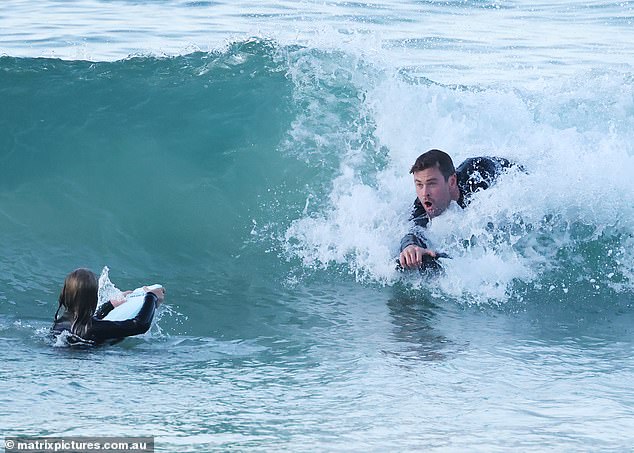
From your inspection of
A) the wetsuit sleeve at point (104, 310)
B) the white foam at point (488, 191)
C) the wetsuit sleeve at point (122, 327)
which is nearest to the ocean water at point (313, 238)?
the white foam at point (488, 191)

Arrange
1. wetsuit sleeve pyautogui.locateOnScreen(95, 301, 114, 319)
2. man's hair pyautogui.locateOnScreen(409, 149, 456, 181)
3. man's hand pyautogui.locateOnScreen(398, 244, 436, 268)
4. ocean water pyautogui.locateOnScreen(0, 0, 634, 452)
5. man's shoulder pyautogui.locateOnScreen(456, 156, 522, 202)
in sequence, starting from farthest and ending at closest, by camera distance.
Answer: man's shoulder pyautogui.locateOnScreen(456, 156, 522, 202)
man's hair pyautogui.locateOnScreen(409, 149, 456, 181)
man's hand pyautogui.locateOnScreen(398, 244, 436, 268)
wetsuit sleeve pyautogui.locateOnScreen(95, 301, 114, 319)
ocean water pyautogui.locateOnScreen(0, 0, 634, 452)

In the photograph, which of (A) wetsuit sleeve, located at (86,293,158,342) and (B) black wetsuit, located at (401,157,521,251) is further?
(B) black wetsuit, located at (401,157,521,251)

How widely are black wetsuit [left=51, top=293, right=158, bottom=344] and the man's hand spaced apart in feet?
5.89

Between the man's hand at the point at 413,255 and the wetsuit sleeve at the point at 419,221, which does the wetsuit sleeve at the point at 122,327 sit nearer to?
the man's hand at the point at 413,255

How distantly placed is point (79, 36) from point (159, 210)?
535 cm

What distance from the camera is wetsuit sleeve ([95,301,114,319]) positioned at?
633cm

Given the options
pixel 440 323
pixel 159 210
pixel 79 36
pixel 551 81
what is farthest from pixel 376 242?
pixel 79 36

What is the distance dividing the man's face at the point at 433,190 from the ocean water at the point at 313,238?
0.48 feet

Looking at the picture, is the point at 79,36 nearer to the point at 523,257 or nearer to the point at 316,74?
the point at 316,74

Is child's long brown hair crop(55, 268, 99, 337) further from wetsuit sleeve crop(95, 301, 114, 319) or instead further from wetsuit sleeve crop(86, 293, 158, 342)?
wetsuit sleeve crop(95, 301, 114, 319)

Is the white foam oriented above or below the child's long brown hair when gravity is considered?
above

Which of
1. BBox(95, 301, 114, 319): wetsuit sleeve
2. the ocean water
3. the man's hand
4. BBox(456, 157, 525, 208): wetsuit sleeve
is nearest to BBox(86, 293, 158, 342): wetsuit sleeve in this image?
the ocean water

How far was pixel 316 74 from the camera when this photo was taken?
11.1 m

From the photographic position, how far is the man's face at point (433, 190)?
7.71 m
